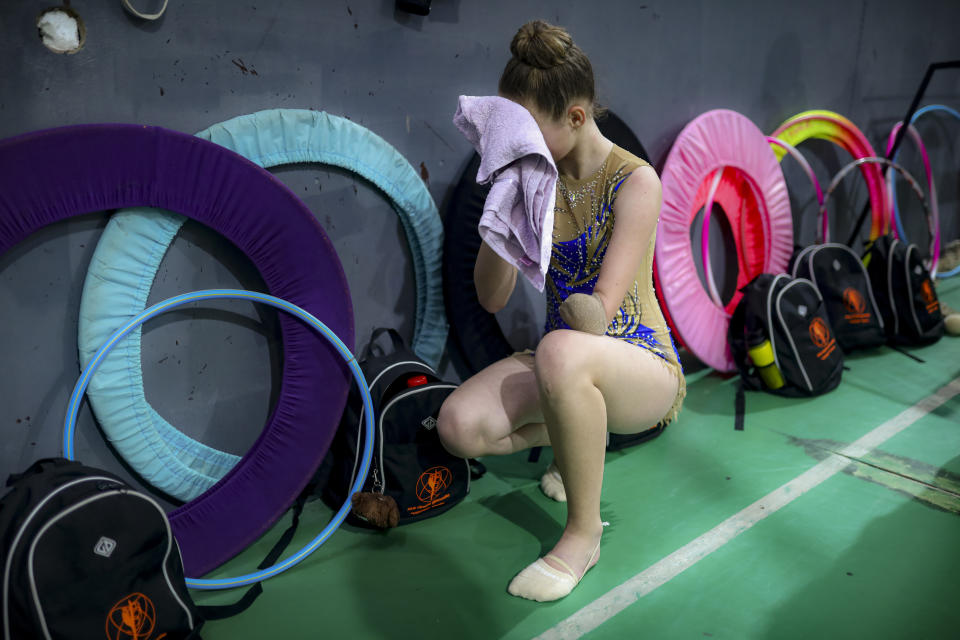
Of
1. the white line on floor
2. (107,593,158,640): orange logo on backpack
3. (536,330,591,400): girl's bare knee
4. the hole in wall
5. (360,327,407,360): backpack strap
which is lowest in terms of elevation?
the white line on floor

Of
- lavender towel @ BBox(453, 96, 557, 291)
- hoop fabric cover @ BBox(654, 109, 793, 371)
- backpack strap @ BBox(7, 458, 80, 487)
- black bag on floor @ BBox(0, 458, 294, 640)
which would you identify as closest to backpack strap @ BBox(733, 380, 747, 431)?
hoop fabric cover @ BBox(654, 109, 793, 371)

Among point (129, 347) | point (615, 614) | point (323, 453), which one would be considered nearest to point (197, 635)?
point (323, 453)

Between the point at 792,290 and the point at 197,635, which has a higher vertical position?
the point at 792,290

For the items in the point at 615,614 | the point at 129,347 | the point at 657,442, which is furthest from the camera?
the point at 657,442

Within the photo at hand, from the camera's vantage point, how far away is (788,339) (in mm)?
2672

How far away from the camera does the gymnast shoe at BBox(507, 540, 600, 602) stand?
1.57 meters

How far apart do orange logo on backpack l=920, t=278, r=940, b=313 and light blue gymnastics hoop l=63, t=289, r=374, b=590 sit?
109 inches

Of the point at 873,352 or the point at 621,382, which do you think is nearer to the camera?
the point at 621,382

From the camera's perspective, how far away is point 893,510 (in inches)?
76.0

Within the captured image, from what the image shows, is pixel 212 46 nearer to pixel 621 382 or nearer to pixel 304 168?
pixel 304 168

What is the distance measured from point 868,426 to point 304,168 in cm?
214

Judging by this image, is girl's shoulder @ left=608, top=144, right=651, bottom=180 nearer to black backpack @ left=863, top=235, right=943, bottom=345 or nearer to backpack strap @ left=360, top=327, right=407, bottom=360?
backpack strap @ left=360, top=327, right=407, bottom=360

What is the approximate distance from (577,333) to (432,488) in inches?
25.6

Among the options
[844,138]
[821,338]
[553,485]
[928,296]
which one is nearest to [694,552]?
[553,485]
